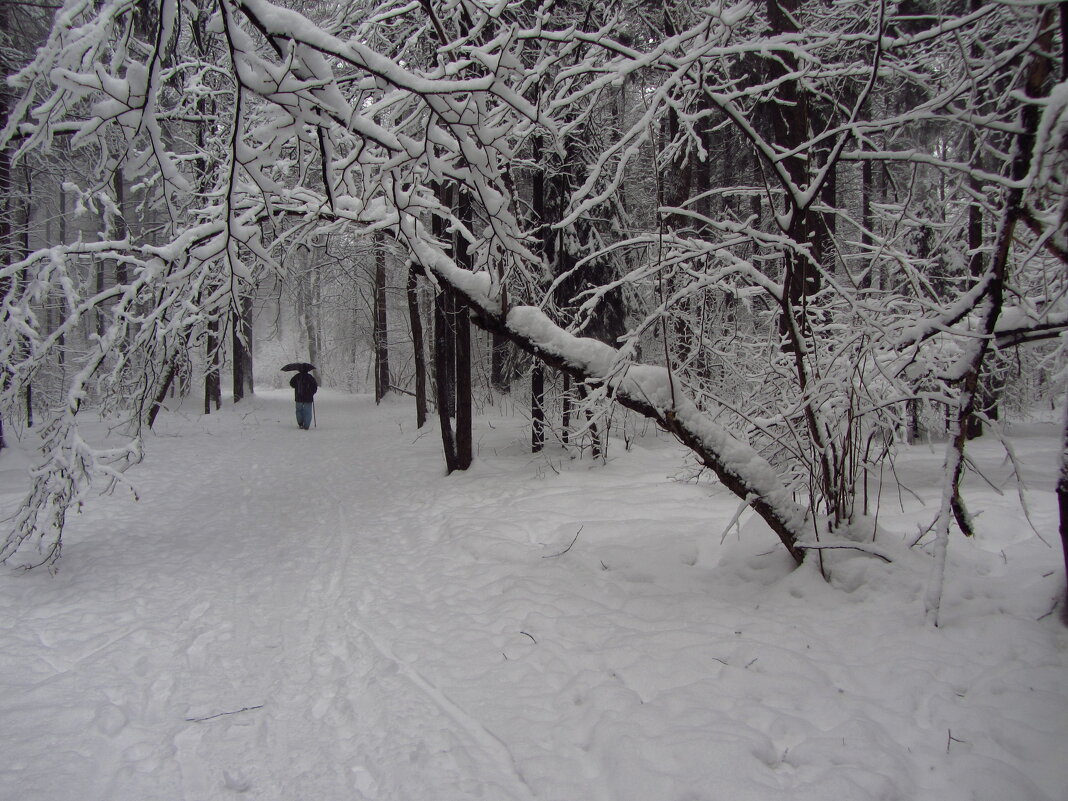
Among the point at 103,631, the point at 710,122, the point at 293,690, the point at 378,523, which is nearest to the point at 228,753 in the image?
the point at 293,690

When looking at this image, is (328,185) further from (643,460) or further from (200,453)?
(200,453)

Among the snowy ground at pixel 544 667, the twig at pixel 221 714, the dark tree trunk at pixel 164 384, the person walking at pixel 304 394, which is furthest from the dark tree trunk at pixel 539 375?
the person walking at pixel 304 394

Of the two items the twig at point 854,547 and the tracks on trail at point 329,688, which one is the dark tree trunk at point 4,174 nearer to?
the tracks on trail at point 329,688

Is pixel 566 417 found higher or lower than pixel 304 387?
lower

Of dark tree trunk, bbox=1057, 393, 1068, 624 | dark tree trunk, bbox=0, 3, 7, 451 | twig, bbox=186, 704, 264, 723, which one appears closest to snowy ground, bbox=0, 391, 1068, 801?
twig, bbox=186, 704, 264, 723

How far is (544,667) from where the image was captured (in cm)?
366

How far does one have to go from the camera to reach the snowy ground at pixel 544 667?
2621mm

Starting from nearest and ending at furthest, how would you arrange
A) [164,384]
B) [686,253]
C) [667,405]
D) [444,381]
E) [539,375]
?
[686,253] → [667,405] → [164,384] → [444,381] → [539,375]

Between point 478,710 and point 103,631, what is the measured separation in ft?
10.7

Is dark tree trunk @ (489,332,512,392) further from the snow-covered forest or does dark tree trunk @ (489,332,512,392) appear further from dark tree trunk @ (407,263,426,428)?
the snow-covered forest

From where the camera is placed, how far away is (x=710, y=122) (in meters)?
12.2

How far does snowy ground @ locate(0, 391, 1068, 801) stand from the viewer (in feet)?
8.60

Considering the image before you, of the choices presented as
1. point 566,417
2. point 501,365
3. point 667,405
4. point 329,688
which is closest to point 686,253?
point 667,405

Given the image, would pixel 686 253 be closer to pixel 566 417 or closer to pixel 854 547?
pixel 854 547
